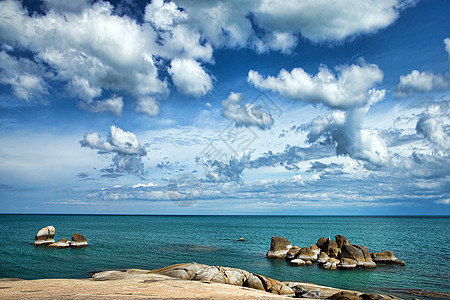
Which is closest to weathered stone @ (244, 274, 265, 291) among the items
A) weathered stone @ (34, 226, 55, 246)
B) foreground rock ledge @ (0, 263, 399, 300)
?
foreground rock ledge @ (0, 263, 399, 300)

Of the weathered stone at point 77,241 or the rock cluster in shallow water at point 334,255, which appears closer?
the rock cluster in shallow water at point 334,255

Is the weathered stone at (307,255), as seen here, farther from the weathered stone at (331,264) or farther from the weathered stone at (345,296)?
the weathered stone at (345,296)

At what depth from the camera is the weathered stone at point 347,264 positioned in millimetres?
46294

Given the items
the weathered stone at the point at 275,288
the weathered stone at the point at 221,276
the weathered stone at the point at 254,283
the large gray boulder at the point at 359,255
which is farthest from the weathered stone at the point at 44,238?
the large gray boulder at the point at 359,255

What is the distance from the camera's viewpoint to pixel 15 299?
1823 cm

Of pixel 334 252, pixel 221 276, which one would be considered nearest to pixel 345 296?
pixel 221 276

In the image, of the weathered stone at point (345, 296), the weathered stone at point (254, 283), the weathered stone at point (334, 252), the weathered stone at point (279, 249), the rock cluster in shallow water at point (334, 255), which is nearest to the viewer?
the weathered stone at point (345, 296)

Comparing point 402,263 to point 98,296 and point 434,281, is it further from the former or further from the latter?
point 98,296

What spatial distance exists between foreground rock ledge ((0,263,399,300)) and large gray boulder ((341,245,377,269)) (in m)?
21.8

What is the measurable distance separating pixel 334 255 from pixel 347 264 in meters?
6.14

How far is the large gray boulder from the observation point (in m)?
Result: 47.2

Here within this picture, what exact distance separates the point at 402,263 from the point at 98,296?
49987 millimetres

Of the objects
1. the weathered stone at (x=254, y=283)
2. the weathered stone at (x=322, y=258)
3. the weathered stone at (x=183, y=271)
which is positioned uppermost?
the weathered stone at (x=183, y=271)

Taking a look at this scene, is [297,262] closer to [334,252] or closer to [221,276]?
[334,252]
